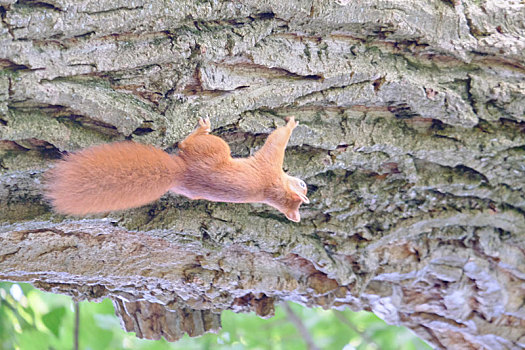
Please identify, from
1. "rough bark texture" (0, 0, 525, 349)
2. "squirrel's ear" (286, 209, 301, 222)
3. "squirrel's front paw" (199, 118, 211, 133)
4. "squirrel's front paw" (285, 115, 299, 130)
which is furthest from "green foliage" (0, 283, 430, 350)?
"squirrel's front paw" (285, 115, 299, 130)

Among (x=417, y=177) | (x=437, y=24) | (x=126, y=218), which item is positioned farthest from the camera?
(x=417, y=177)

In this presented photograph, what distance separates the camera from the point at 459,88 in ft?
9.46

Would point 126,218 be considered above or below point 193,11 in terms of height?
below

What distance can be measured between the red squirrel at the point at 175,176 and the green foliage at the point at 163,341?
1.80m

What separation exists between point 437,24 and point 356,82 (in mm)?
588

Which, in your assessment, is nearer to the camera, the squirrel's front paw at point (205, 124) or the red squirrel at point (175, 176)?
the red squirrel at point (175, 176)

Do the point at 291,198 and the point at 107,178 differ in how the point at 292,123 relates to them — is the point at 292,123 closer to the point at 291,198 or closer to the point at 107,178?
the point at 291,198

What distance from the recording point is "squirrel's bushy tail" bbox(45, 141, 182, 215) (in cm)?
200

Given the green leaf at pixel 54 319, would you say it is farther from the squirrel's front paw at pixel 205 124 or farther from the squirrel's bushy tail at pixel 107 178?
the squirrel's front paw at pixel 205 124

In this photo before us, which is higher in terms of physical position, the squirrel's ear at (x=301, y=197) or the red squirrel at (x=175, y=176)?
the red squirrel at (x=175, y=176)

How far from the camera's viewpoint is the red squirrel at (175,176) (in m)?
2.02

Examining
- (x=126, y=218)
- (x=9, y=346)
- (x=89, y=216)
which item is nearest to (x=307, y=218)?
(x=126, y=218)

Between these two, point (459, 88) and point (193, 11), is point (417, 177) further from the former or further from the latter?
point (193, 11)

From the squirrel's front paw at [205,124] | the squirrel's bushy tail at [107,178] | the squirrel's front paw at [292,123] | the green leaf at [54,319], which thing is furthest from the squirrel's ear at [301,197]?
the green leaf at [54,319]
